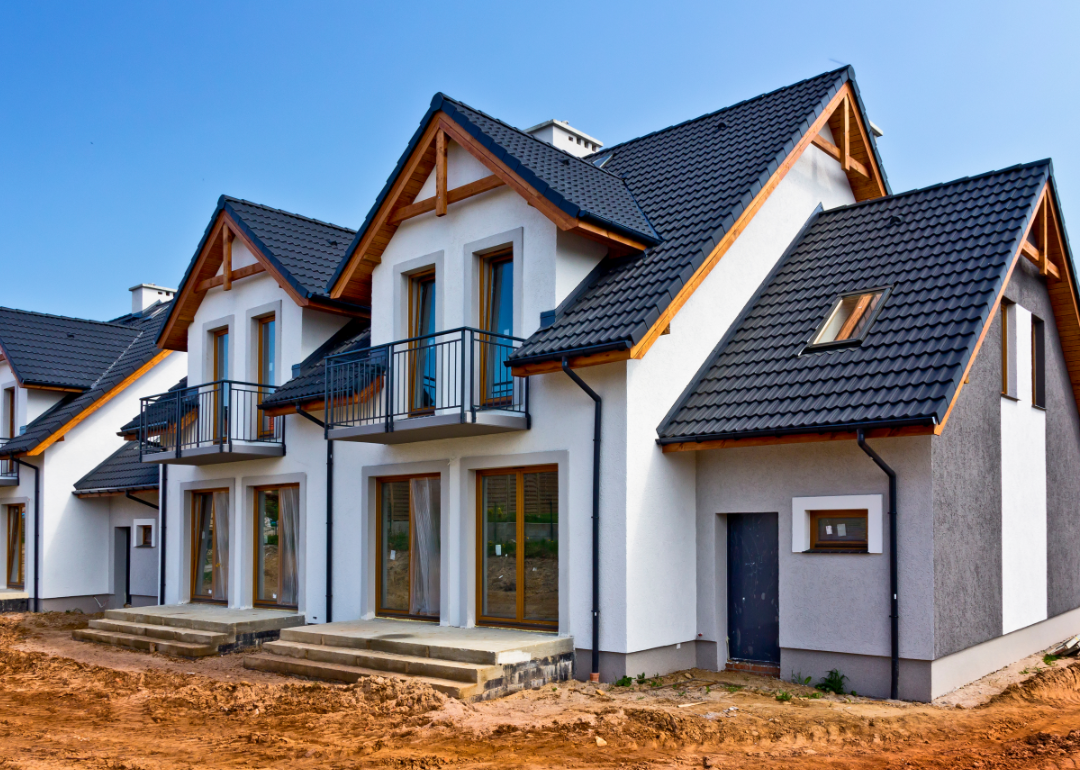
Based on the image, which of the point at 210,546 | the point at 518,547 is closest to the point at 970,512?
the point at 518,547

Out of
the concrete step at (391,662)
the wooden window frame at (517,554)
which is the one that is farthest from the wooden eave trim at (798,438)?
the concrete step at (391,662)

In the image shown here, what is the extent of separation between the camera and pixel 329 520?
1386cm

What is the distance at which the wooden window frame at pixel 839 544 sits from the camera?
9938mm

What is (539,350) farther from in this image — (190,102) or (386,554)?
(190,102)

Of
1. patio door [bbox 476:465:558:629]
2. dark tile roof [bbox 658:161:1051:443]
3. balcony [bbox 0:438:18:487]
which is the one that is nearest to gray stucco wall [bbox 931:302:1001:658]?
dark tile roof [bbox 658:161:1051:443]

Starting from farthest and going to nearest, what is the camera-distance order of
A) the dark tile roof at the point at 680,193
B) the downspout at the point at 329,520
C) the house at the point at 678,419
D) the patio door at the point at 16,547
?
1. the patio door at the point at 16,547
2. the downspout at the point at 329,520
3. the dark tile roof at the point at 680,193
4. the house at the point at 678,419

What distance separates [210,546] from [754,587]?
981 cm

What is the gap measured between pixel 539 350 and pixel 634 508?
1.99m

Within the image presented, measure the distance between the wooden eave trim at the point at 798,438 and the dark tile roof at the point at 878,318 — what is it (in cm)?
11

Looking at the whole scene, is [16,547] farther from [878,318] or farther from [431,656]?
[878,318]

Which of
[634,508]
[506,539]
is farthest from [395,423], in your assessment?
[634,508]

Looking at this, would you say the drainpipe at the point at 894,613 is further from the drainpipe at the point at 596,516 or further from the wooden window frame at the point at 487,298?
the wooden window frame at the point at 487,298

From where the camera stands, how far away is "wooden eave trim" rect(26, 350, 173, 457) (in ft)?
65.7

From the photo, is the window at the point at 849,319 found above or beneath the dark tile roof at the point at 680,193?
beneath
